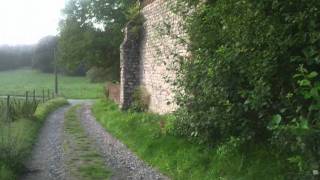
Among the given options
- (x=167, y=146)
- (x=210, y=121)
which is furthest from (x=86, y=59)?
(x=210, y=121)

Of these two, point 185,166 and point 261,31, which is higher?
point 261,31

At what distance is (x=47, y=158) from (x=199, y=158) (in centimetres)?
390

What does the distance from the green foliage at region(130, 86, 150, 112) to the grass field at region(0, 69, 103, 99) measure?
2981cm

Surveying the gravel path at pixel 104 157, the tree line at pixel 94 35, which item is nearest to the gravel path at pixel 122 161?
the gravel path at pixel 104 157

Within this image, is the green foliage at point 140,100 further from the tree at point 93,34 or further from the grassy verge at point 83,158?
the tree at point 93,34

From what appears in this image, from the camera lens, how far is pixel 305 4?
7.14 metres

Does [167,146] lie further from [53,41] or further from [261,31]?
[53,41]

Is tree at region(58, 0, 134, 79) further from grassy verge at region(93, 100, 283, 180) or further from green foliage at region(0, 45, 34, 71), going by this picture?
green foliage at region(0, 45, 34, 71)

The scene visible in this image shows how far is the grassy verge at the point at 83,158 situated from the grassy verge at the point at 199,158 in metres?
1.01

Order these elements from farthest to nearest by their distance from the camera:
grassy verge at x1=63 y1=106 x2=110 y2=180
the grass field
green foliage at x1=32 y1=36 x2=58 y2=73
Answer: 1. green foliage at x1=32 y1=36 x2=58 y2=73
2. the grass field
3. grassy verge at x1=63 y1=106 x2=110 y2=180

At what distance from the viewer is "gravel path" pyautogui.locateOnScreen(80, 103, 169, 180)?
31.7 feet

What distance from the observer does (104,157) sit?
11695 mm

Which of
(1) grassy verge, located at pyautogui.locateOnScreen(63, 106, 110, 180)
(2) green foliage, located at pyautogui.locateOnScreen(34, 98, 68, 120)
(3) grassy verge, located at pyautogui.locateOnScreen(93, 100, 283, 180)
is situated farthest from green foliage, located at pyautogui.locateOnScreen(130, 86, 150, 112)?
(3) grassy verge, located at pyautogui.locateOnScreen(93, 100, 283, 180)

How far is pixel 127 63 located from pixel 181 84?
1150 centimetres
